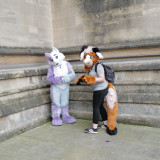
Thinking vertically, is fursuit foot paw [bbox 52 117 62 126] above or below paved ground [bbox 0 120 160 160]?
above

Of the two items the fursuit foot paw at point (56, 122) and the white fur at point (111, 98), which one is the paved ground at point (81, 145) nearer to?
the fursuit foot paw at point (56, 122)

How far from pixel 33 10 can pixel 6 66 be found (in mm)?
1870

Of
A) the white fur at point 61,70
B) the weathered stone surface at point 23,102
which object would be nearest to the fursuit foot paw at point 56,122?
the weathered stone surface at point 23,102

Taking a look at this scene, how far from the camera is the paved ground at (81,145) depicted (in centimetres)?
338

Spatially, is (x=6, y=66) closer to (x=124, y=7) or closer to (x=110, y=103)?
(x=110, y=103)

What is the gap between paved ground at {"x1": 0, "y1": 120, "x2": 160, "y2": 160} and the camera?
338 cm

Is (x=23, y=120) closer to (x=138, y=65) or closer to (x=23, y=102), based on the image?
(x=23, y=102)

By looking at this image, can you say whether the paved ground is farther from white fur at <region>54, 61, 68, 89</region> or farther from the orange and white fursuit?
white fur at <region>54, 61, 68, 89</region>

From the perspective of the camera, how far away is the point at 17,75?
4.66 metres

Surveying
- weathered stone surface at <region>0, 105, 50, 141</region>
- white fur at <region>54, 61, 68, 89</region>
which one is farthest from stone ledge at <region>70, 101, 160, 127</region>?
weathered stone surface at <region>0, 105, 50, 141</region>

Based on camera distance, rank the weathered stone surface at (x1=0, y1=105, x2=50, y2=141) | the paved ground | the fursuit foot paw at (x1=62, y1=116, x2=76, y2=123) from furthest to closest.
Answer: the fursuit foot paw at (x1=62, y1=116, x2=76, y2=123) < the weathered stone surface at (x1=0, y1=105, x2=50, y2=141) < the paved ground

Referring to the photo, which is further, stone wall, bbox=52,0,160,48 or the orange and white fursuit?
stone wall, bbox=52,0,160,48

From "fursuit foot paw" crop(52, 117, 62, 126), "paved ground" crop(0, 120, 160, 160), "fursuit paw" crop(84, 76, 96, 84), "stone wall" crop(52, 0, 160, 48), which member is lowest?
"paved ground" crop(0, 120, 160, 160)

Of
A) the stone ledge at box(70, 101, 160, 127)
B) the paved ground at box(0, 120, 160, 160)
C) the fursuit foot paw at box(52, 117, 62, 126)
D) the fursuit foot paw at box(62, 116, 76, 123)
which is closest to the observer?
the paved ground at box(0, 120, 160, 160)
